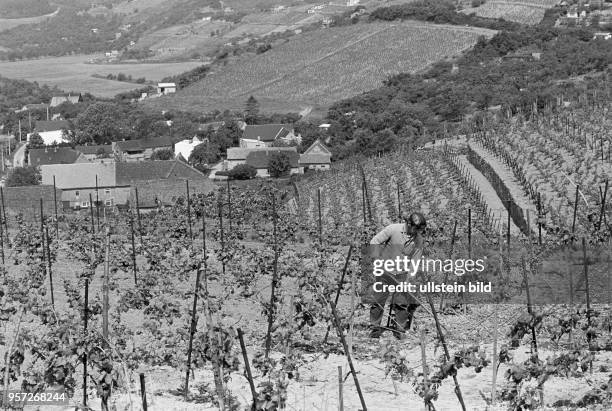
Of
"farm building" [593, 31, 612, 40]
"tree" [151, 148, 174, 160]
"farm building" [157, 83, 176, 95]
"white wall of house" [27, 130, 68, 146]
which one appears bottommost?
"white wall of house" [27, 130, 68, 146]

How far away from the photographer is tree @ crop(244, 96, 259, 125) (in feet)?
243

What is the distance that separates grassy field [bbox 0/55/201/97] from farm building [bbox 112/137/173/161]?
35.6 meters

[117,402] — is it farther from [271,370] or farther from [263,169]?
[263,169]

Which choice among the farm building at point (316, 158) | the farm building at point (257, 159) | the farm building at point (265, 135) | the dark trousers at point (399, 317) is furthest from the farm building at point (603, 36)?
the dark trousers at point (399, 317)

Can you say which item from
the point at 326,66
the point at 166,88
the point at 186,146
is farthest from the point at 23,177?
the point at 166,88

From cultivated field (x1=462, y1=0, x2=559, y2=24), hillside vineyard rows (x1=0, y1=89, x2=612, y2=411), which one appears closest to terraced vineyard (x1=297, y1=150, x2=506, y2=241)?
hillside vineyard rows (x1=0, y1=89, x2=612, y2=411)

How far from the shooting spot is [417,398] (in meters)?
9.97

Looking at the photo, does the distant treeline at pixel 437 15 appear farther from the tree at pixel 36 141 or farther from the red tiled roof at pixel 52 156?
the red tiled roof at pixel 52 156

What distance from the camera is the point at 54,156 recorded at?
63.3 metres

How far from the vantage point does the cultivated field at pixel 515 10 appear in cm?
9138

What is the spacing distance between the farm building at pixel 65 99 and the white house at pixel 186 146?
31.8m

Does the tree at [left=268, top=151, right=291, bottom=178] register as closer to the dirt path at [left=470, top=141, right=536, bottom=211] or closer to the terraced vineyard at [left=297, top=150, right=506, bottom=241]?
the terraced vineyard at [left=297, top=150, right=506, bottom=241]

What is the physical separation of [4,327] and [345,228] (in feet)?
27.6

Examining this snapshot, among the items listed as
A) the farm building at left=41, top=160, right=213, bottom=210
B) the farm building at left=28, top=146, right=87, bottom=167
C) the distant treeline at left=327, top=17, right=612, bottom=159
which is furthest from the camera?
the farm building at left=28, top=146, right=87, bottom=167
